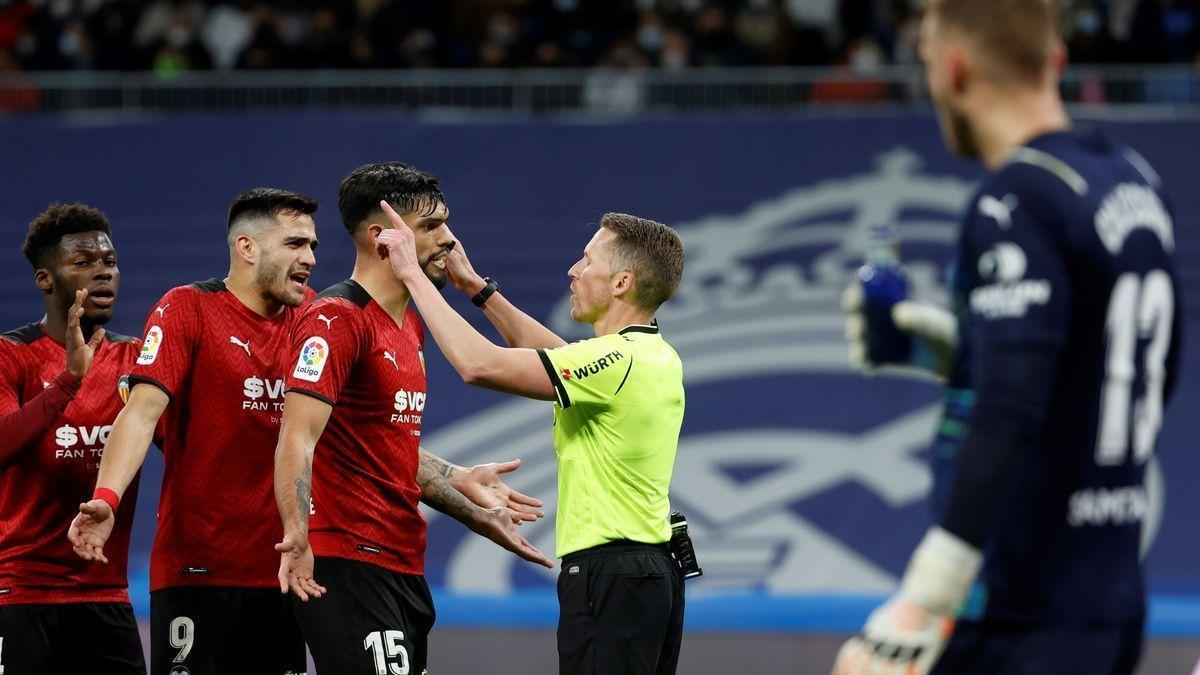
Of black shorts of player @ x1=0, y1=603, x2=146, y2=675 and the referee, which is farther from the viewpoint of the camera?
black shorts of player @ x1=0, y1=603, x2=146, y2=675

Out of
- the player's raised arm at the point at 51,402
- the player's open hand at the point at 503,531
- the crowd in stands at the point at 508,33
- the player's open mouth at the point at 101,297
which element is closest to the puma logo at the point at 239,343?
the player's raised arm at the point at 51,402

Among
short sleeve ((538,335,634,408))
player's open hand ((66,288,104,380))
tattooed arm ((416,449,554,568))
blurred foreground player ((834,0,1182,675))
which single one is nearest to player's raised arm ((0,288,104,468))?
player's open hand ((66,288,104,380))

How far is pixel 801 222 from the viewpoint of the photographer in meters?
12.4

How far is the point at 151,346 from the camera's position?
568 cm

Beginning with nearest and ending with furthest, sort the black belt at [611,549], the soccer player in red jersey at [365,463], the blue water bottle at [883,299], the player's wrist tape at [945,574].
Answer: the player's wrist tape at [945,574] → the blue water bottle at [883,299] → the soccer player in red jersey at [365,463] → the black belt at [611,549]

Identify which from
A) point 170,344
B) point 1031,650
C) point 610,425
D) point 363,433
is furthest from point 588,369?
point 1031,650

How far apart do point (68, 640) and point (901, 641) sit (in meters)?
4.12

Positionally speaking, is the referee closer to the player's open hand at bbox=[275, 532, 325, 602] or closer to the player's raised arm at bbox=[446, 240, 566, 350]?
the player's raised arm at bbox=[446, 240, 566, 350]

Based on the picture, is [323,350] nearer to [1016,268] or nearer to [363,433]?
[363,433]

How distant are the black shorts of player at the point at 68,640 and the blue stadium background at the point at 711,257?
5.84m

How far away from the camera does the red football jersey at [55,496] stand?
231 inches

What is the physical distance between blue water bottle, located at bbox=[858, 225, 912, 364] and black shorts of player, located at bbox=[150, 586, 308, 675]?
340 cm

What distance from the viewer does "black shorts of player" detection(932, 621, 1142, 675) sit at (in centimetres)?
303

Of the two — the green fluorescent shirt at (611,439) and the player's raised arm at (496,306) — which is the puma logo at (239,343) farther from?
the green fluorescent shirt at (611,439)
